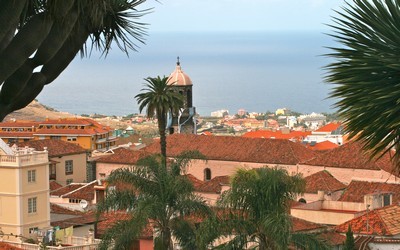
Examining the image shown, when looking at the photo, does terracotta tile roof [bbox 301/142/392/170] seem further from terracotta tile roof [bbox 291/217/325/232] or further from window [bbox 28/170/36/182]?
window [bbox 28/170/36/182]

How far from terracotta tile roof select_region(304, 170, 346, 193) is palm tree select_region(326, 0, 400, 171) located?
41.6 metres

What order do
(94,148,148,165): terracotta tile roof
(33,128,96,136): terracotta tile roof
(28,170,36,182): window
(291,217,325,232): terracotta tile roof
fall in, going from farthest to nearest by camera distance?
(33,128,96,136): terracotta tile roof, (94,148,148,165): terracotta tile roof, (28,170,36,182): window, (291,217,325,232): terracotta tile roof

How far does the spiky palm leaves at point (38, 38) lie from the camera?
1187 cm

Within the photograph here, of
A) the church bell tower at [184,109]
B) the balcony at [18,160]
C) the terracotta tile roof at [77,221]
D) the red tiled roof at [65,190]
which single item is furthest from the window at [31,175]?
the church bell tower at [184,109]

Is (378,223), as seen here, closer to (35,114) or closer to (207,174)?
(207,174)

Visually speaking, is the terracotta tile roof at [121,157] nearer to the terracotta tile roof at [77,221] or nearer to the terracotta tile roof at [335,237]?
the terracotta tile roof at [77,221]

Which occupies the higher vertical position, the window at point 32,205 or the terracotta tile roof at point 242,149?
the terracotta tile roof at point 242,149

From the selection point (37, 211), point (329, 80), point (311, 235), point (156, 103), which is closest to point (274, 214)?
point (311, 235)

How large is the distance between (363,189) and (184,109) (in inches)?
887

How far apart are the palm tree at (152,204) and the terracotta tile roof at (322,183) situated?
81.0 ft

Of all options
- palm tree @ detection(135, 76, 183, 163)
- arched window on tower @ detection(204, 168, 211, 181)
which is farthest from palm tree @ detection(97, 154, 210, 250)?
arched window on tower @ detection(204, 168, 211, 181)

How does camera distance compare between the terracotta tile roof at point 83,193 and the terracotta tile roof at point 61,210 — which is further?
the terracotta tile roof at point 83,193

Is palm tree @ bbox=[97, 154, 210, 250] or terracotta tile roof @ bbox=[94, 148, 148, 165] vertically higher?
palm tree @ bbox=[97, 154, 210, 250]

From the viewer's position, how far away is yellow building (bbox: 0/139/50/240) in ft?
155
